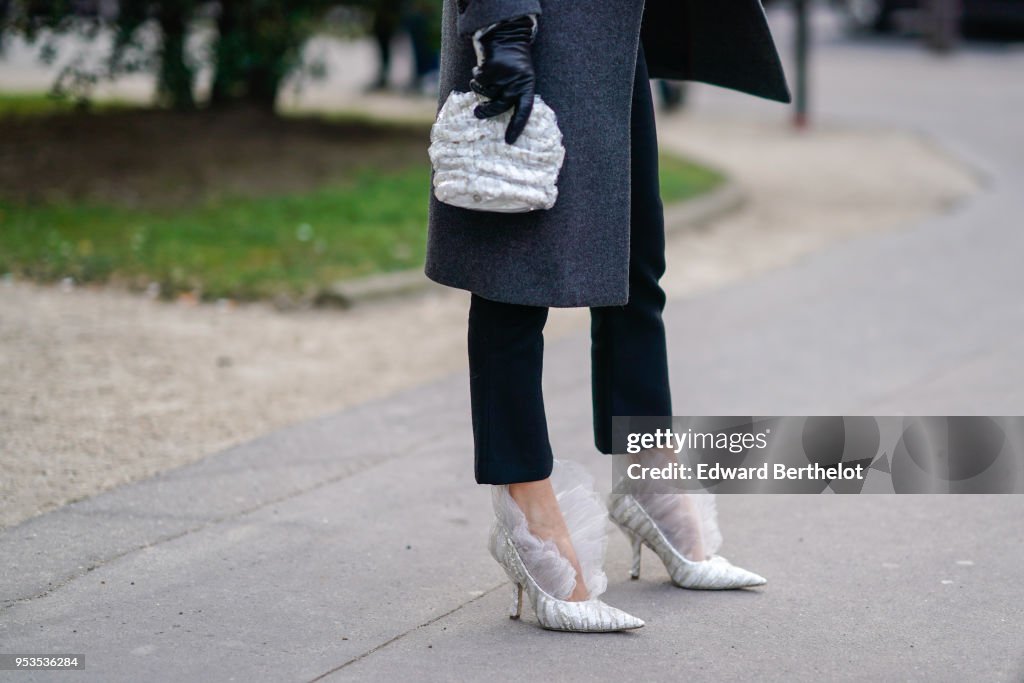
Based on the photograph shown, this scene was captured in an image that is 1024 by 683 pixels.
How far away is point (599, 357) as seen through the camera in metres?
3.00

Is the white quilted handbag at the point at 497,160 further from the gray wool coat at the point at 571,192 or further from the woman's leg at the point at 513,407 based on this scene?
the woman's leg at the point at 513,407

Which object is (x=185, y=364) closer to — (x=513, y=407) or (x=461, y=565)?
(x=461, y=565)

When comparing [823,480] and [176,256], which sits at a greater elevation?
[176,256]

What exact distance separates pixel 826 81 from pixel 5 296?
1515 cm

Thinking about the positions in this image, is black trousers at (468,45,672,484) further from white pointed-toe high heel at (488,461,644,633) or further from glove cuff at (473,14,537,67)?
glove cuff at (473,14,537,67)

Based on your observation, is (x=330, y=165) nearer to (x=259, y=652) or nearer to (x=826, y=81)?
(x=259, y=652)

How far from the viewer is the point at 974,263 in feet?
23.4

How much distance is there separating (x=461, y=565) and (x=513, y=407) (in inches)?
24.3

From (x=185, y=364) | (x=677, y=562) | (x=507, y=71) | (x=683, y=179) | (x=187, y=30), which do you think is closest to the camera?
(x=507, y=71)

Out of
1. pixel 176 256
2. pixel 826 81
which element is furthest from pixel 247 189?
pixel 826 81

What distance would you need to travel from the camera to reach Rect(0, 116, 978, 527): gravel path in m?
3.97

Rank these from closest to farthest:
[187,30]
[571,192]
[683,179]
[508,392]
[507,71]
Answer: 1. [507,71]
2. [571,192]
3. [508,392]
4. [187,30]
5. [683,179]

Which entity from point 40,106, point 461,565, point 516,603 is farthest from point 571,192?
point 40,106
